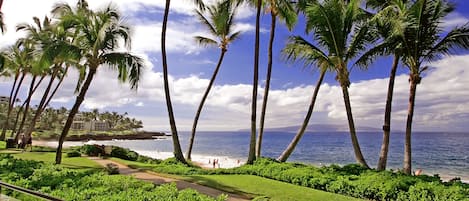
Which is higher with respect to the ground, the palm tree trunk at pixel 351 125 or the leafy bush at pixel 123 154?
the palm tree trunk at pixel 351 125

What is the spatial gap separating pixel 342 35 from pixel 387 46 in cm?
169

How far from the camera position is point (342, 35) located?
46.3ft

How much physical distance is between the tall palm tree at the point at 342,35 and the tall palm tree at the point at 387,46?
18.2 inches

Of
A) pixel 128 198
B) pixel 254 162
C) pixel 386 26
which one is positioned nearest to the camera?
pixel 128 198

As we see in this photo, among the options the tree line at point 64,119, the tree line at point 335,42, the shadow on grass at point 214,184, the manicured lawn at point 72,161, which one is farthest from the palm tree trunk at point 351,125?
the tree line at point 64,119

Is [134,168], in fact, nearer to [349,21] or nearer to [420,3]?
[349,21]

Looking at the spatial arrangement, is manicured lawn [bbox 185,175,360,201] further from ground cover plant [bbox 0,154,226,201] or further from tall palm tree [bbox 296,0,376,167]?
tall palm tree [bbox 296,0,376,167]

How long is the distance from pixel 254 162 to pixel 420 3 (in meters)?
8.80

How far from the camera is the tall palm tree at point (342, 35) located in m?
14.0

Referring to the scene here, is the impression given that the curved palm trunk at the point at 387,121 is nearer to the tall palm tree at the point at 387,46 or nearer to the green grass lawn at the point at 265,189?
the tall palm tree at the point at 387,46

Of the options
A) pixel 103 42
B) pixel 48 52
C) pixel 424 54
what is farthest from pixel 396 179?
pixel 48 52

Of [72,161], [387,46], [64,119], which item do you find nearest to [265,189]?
[387,46]

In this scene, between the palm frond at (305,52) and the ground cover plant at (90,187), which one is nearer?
the ground cover plant at (90,187)

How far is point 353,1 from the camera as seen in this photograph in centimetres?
1376
